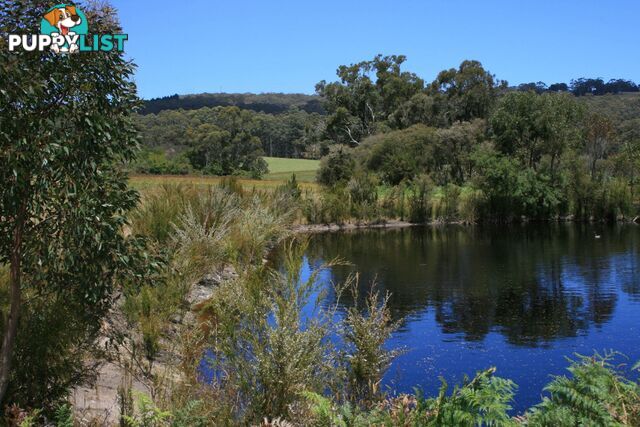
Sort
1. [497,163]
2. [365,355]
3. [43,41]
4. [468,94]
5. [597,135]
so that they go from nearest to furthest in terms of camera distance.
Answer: [43,41] → [365,355] → [497,163] → [597,135] → [468,94]

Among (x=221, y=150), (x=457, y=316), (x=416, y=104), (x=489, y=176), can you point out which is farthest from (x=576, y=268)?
(x=221, y=150)

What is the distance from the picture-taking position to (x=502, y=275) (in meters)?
18.4

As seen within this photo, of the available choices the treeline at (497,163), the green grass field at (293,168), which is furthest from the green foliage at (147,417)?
the green grass field at (293,168)

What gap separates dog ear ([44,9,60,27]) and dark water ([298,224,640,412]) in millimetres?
5125

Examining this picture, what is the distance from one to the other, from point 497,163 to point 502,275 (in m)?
18.5

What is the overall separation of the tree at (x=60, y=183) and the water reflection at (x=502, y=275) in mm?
8213

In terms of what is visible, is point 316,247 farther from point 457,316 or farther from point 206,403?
point 206,403

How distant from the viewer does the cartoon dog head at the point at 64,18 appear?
168 inches

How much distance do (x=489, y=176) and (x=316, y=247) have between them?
14484mm

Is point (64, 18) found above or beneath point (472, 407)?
above

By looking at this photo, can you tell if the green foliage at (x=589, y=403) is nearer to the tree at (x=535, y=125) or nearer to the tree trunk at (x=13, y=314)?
the tree trunk at (x=13, y=314)

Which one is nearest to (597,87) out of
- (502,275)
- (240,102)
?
(240,102)

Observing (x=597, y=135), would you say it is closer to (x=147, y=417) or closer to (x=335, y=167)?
(x=335, y=167)

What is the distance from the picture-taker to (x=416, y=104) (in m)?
56.5
